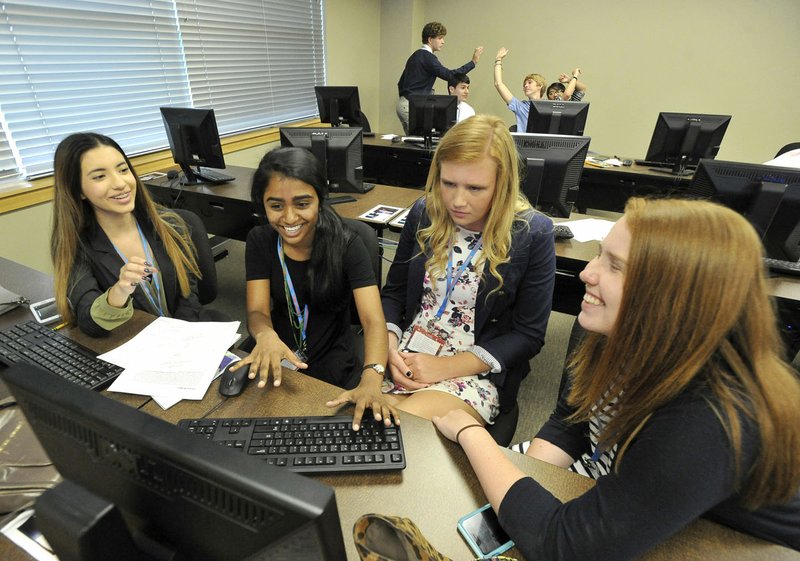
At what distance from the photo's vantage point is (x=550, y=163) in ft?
6.36

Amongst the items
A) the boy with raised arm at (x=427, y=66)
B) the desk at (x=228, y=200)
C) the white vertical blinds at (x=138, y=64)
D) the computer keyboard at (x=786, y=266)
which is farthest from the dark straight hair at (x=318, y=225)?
the boy with raised arm at (x=427, y=66)

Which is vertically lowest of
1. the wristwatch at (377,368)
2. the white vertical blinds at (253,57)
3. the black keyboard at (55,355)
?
the wristwatch at (377,368)

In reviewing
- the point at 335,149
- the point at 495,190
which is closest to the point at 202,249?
the point at 335,149

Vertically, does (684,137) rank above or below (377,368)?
above

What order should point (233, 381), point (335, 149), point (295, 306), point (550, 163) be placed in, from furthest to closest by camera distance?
point (335, 149) → point (550, 163) → point (295, 306) → point (233, 381)

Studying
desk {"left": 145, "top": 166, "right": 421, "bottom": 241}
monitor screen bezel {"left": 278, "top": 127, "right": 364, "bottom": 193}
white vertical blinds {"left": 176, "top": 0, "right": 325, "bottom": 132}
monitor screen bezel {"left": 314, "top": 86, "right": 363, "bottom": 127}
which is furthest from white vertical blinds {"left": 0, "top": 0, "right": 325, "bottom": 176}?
monitor screen bezel {"left": 278, "top": 127, "right": 364, "bottom": 193}

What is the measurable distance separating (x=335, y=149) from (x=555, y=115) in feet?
6.15

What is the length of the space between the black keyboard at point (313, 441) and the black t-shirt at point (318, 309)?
0.57m

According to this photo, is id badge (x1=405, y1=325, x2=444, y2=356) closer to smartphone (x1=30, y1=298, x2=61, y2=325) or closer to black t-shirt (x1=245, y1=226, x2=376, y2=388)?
black t-shirt (x1=245, y1=226, x2=376, y2=388)

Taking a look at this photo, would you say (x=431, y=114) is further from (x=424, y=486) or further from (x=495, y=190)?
(x=424, y=486)

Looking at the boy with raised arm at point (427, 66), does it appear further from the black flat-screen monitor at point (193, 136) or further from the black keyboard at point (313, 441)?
the black keyboard at point (313, 441)

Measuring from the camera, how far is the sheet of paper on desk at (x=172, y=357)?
1018 mm

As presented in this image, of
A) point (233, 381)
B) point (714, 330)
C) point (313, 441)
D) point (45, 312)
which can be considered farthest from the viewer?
point (45, 312)

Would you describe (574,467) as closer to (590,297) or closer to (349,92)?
(590,297)
